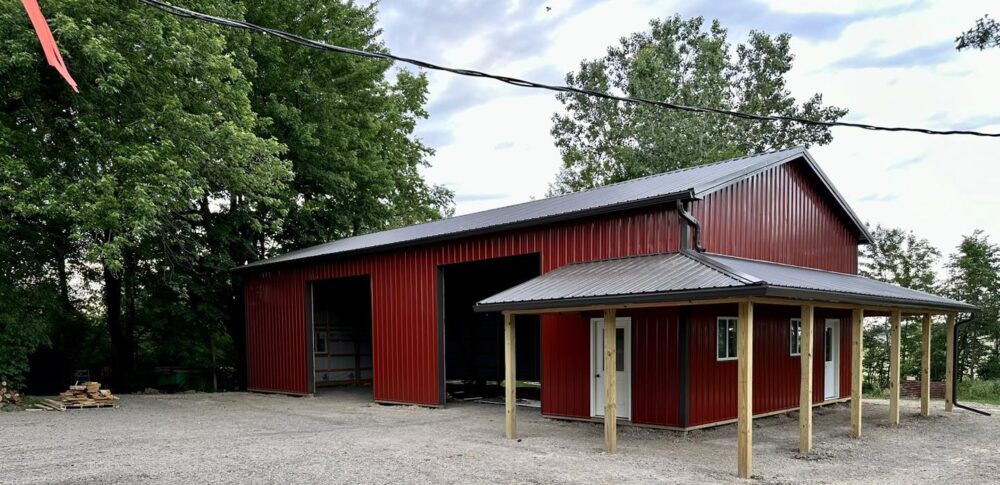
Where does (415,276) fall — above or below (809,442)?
above

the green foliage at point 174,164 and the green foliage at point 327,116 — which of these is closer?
the green foliage at point 174,164

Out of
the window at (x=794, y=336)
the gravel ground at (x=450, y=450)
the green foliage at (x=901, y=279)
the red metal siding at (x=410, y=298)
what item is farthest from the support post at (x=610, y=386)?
the green foliage at (x=901, y=279)

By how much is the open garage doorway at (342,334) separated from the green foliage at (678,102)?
13921mm

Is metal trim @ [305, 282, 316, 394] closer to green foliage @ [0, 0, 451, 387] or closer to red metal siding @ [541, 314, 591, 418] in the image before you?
green foliage @ [0, 0, 451, 387]

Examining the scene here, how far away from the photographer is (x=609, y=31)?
3450cm

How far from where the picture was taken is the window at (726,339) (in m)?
10.9

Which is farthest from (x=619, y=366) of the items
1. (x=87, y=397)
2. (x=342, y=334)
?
(x=342, y=334)

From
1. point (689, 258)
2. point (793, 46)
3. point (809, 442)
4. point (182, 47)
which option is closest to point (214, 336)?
point (182, 47)

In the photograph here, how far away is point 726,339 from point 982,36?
27.8 ft

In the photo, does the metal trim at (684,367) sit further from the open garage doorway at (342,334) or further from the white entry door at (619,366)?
the open garage doorway at (342,334)

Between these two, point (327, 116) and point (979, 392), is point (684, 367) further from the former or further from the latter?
point (327, 116)

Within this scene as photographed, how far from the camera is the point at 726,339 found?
36.2ft

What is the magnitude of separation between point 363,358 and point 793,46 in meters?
25.0

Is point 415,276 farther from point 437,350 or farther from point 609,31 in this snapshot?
point 609,31
